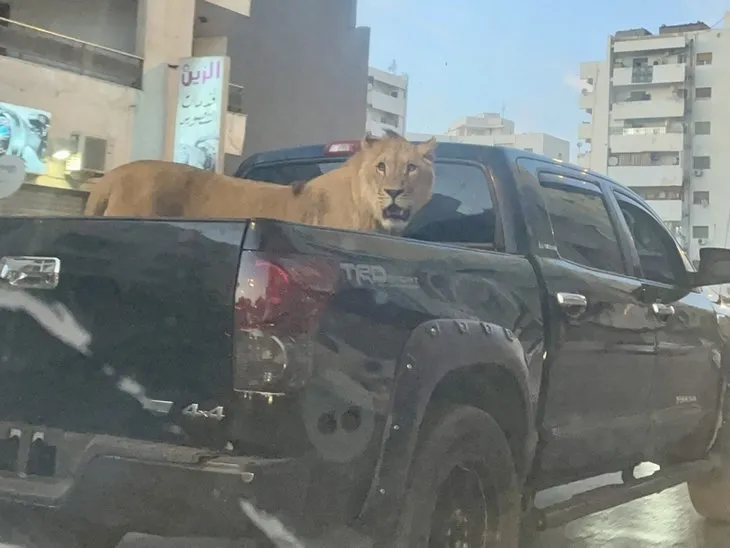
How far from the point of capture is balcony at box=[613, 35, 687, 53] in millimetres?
48781

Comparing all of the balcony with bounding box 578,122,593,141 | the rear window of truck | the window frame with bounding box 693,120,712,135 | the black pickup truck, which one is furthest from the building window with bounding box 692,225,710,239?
the black pickup truck

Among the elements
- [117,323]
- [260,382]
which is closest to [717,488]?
[260,382]

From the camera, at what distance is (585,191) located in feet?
14.9

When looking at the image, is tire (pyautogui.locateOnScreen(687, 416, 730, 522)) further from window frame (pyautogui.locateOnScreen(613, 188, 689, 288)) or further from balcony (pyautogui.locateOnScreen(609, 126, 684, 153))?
balcony (pyautogui.locateOnScreen(609, 126, 684, 153))

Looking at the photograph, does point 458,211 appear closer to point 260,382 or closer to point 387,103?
point 260,382

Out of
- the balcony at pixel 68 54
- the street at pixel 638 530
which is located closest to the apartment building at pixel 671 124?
the balcony at pixel 68 54

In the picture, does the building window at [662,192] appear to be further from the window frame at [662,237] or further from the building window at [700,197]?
the window frame at [662,237]

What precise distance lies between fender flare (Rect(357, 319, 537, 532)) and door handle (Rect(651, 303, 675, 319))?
1731mm

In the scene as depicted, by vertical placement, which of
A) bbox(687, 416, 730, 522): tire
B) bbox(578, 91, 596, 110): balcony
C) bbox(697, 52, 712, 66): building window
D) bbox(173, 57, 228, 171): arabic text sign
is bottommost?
bbox(687, 416, 730, 522): tire

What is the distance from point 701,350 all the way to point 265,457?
11.4 feet

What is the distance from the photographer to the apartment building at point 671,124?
46.8 m

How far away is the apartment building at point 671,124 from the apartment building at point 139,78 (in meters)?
28.5

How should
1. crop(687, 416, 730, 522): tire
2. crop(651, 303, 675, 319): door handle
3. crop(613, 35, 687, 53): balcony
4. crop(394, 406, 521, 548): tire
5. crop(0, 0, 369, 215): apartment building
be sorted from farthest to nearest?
crop(613, 35, 687, 53): balcony → crop(0, 0, 369, 215): apartment building → crop(687, 416, 730, 522): tire → crop(651, 303, 675, 319): door handle → crop(394, 406, 521, 548): tire

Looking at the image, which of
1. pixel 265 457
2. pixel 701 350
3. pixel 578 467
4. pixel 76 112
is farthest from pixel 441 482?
pixel 76 112
